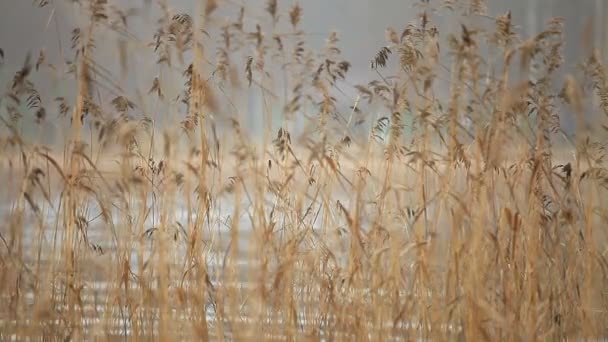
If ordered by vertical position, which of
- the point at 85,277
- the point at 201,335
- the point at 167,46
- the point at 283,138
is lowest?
the point at 201,335

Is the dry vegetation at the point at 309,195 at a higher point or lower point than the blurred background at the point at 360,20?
lower

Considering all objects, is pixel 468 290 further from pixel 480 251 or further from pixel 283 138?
pixel 283 138

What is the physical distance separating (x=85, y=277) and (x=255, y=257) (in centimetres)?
52

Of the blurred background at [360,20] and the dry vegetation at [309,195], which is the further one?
the blurred background at [360,20]

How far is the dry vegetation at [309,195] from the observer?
155 centimetres

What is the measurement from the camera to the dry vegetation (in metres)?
1.55

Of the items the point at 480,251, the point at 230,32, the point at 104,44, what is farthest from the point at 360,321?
the point at 104,44

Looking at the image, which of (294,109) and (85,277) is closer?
(294,109)

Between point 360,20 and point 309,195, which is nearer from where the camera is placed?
point 309,195

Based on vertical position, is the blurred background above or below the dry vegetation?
above

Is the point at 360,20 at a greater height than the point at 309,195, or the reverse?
the point at 360,20

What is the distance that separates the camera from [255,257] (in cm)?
159

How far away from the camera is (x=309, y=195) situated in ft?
5.59

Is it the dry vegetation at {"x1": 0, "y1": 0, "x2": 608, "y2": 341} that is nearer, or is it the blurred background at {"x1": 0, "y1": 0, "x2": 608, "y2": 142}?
the dry vegetation at {"x1": 0, "y1": 0, "x2": 608, "y2": 341}
